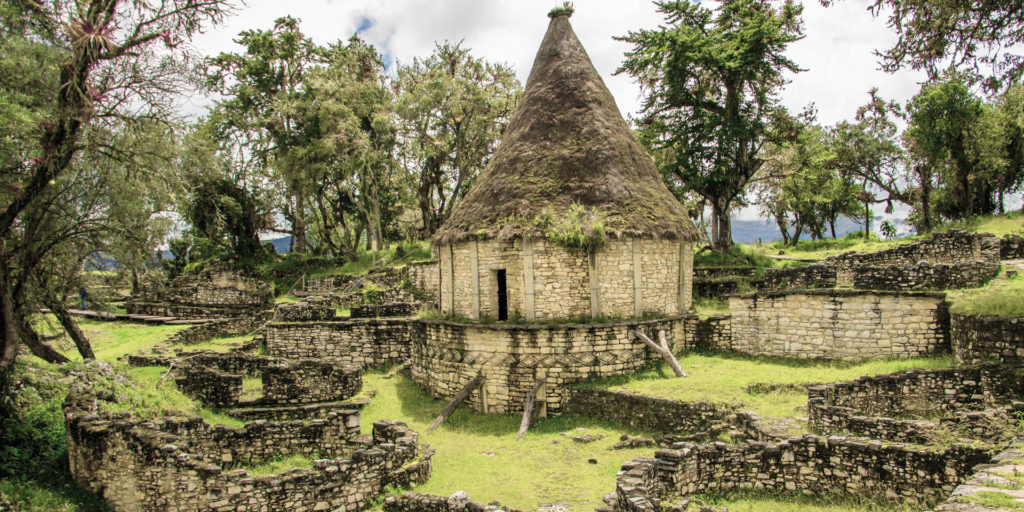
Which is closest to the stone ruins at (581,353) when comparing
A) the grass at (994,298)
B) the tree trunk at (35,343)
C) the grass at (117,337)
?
the grass at (994,298)

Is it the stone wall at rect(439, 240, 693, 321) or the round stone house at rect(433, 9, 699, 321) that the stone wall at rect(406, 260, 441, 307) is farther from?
the stone wall at rect(439, 240, 693, 321)

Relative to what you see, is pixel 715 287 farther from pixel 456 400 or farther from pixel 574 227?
pixel 456 400

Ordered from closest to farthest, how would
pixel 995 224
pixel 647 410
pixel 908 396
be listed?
pixel 908 396 → pixel 647 410 → pixel 995 224

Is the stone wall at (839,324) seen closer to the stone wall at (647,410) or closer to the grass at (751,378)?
the grass at (751,378)

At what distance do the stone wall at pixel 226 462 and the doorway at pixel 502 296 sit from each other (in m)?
6.03

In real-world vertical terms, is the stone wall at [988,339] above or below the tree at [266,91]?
below

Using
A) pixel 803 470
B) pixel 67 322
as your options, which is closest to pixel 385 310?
pixel 67 322

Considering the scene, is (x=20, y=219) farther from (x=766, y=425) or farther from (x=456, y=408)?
(x=766, y=425)

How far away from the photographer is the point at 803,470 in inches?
340

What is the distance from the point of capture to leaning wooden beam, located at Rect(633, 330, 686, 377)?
572 inches

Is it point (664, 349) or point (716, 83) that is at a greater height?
point (716, 83)

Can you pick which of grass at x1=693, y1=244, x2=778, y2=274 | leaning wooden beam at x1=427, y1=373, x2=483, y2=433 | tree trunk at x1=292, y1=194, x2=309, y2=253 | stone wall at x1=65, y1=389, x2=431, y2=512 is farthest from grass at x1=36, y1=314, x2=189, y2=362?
grass at x1=693, y1=244, x2=778, y2=274

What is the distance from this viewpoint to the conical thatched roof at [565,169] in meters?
15.9

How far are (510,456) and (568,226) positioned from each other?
6121mm
